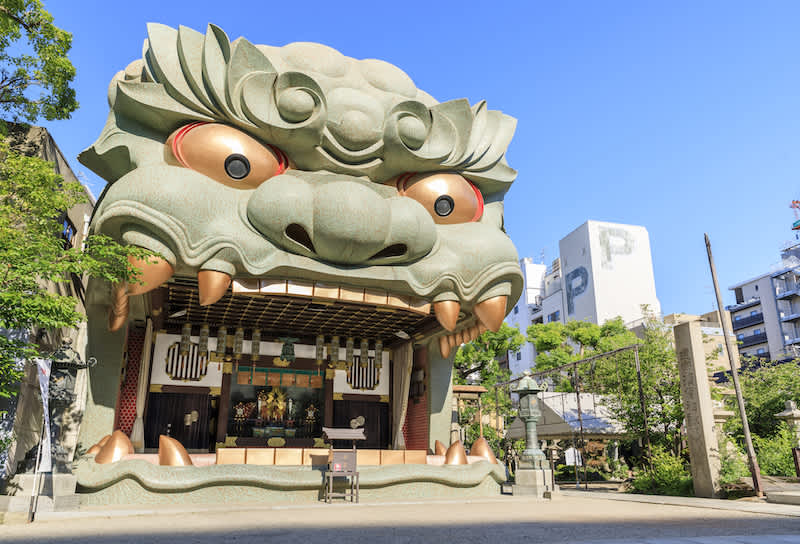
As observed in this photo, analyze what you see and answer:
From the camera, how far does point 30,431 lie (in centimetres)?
1564

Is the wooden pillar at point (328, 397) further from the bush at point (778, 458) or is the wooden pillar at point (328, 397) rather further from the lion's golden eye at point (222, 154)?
the bush at point (778, 458)

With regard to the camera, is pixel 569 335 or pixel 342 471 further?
pixel 569 335

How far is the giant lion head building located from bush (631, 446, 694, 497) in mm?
7066

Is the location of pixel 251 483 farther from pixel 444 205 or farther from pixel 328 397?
pixel 444 205

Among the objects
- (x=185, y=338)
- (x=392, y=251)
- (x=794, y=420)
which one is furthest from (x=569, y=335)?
(x=392, y=251)

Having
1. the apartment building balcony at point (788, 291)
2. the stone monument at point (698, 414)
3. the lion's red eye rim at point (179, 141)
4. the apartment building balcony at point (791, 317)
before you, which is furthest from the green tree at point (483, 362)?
the apartment building balcony at point (788, 291)

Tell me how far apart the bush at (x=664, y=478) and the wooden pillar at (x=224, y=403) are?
12816 millimetres

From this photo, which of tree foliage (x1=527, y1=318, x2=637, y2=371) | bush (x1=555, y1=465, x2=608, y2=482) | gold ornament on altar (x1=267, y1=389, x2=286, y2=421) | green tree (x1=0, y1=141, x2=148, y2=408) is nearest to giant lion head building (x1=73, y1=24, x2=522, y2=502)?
green tree (x1=0, y1=141, x2=148, y2=408)

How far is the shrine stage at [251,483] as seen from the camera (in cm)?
1216

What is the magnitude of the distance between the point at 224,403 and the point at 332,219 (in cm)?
878

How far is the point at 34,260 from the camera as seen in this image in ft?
30.9

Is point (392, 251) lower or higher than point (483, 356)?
lower

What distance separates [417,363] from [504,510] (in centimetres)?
804

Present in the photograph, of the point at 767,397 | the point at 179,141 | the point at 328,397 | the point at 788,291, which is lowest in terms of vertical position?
the point at 328,397
